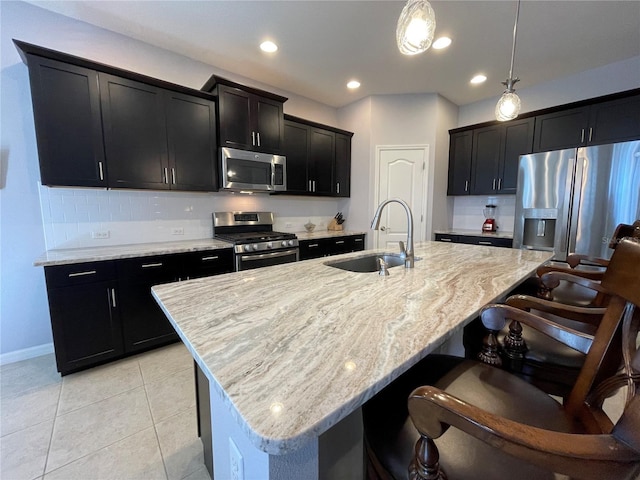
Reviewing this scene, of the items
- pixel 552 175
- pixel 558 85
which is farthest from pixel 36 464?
pixel 558 85

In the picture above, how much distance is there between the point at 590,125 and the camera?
3.07 m

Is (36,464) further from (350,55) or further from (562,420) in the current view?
(350,55)

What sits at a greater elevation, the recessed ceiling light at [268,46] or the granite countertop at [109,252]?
the recessed ceiling light at [268,46]

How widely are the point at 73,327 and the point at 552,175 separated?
4.83 m

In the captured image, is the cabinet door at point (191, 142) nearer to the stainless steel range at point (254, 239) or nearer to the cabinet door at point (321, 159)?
the stainless steel range at point (254, 239)

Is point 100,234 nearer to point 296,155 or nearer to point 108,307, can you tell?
point 108,307

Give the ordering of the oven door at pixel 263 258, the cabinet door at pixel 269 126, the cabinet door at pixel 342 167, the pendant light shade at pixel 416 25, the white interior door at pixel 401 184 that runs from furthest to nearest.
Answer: the cabinet door at pixel 342 167
the white interior door at pixel 401 184
the cabinet door at pixel 269 126
the oven door at pixel 263 258
the pendant light shade at pixel 416 25

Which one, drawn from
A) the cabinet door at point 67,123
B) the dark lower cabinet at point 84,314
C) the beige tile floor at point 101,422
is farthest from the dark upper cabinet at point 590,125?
the dark lower cabinet at point 84,314

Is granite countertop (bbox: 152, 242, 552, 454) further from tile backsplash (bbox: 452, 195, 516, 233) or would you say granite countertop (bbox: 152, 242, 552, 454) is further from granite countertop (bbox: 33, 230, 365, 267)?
tile backsplash (bbox: 452, 195, 516, 233)

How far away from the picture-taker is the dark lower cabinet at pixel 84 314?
200cm

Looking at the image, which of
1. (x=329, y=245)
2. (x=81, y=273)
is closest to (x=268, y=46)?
(x=329, y=245)

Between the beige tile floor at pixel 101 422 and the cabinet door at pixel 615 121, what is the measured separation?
467cm

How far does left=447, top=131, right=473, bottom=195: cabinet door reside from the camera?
4066 millimetres

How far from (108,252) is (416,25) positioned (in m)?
2.68
